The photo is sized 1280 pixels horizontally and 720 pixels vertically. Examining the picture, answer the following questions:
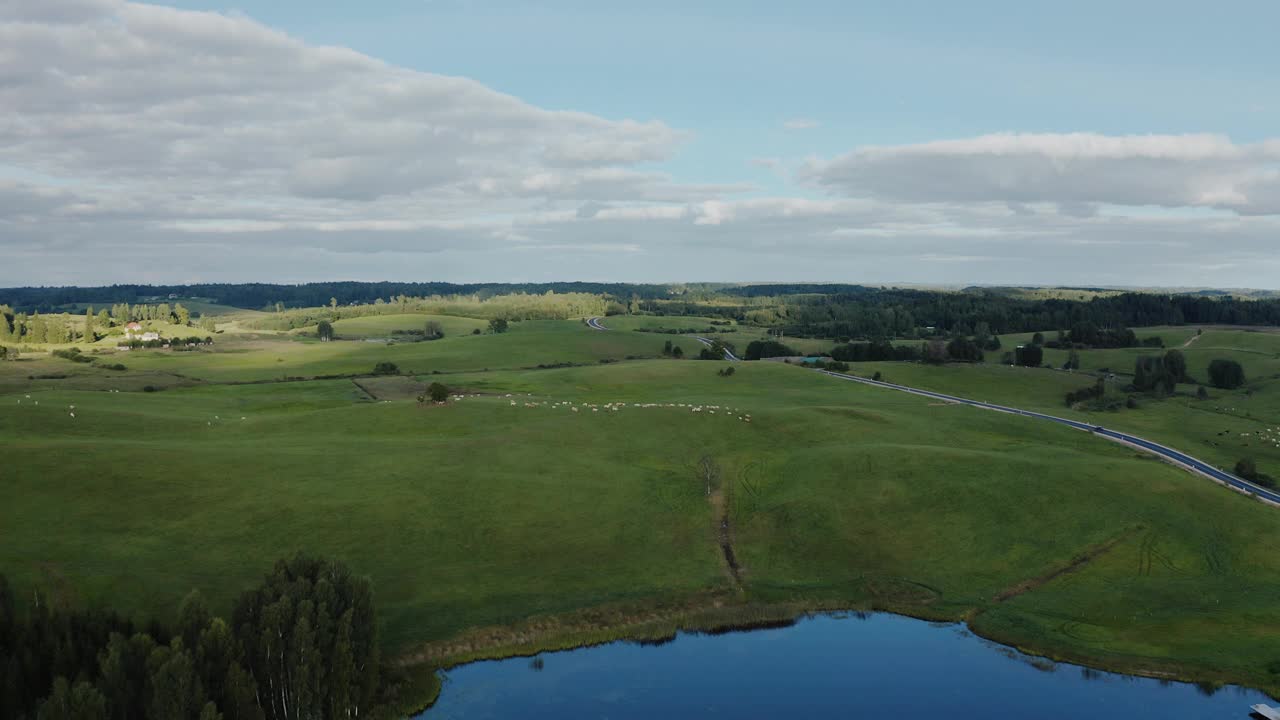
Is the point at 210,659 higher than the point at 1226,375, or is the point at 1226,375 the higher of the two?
the point at 1226,375

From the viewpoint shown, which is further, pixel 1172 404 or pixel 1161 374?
pixel 1161 374

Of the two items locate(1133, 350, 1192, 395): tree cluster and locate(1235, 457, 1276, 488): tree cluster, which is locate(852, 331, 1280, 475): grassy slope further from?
locate(1235, 457, 1276, 488): tree cluster

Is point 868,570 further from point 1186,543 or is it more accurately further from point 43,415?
point 43,415

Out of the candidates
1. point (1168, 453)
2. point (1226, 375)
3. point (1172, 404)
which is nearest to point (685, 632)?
point (1168, 453)

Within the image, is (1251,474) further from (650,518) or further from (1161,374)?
(1161,374)

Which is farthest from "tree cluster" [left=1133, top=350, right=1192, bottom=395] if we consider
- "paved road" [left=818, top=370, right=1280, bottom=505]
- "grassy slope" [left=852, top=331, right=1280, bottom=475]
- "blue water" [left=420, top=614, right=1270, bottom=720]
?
"blue water" [left=420, top=614, right=1270, bottom=720]

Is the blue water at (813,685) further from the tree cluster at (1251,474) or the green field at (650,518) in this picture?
the tree cluster at (1251,474)
